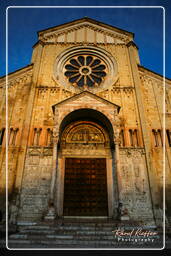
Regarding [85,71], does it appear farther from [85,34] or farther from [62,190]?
[62,190]

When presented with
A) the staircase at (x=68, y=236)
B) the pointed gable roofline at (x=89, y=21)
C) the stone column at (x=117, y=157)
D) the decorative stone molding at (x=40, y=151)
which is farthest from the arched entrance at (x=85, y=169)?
the pointed gable roofline at (x=89, y=21)

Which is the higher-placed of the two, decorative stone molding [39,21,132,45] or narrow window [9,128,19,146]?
decorative stone molding [39,21,132,45]

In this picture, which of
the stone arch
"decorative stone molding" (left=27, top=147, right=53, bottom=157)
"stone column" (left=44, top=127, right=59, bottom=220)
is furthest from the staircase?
the stone arch

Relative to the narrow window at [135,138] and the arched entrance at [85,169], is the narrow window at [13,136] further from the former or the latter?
the narrow window at [135,138]

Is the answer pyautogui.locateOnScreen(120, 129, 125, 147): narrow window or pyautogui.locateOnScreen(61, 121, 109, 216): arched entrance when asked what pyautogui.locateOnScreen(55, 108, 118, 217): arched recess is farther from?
pyautogui.locateOnScreen(120, 129, 125, 147): narrow window

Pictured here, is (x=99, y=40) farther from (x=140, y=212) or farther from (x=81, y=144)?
(x=140, y=212)

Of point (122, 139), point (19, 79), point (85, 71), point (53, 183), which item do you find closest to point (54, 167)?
point (53, 183)

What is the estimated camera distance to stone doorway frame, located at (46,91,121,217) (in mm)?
9914

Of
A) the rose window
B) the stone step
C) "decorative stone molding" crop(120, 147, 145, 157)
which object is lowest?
the stone step

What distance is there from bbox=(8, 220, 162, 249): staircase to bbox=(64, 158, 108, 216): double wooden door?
6.00 ft

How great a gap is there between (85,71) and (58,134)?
707 centimetres

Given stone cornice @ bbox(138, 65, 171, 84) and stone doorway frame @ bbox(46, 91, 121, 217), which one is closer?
stone doorway frame @ bbox(46, 91, 121, 217)

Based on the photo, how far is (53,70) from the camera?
14648mm

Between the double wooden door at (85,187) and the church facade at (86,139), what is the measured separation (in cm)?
5
